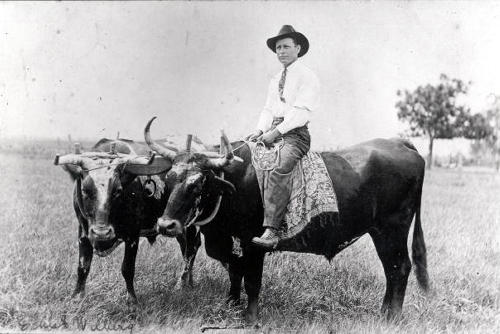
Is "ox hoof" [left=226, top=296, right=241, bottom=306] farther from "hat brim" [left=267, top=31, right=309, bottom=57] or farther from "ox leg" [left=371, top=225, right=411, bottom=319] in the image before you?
"hat brim" [left=267, top=31, right=309, bottom=57]

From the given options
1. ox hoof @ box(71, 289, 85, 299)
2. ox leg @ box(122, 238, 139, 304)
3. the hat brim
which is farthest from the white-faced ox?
ox hoof @ box(71, 289, 85, 299)

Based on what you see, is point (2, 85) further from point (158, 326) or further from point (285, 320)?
point (285, 320)

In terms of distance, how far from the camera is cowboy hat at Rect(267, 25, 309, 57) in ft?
15.6

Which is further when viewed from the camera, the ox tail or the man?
the ox tail

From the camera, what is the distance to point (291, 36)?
4.80m

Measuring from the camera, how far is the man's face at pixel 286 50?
190 inches

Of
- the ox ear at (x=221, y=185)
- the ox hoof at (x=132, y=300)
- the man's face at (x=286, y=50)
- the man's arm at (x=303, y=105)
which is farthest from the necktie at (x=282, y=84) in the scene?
the ox hoof at (x=132, y=300)

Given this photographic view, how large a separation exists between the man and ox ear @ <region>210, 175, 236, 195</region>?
1.18 ft

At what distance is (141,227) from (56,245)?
187 cm

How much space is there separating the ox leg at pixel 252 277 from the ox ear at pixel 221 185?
2.25 feet


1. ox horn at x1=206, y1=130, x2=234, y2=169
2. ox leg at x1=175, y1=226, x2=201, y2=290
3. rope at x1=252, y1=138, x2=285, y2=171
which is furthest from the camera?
ox leg at x1=175, y1=226, x2=201, y2=290

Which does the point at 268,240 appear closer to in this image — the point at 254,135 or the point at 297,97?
the point at 254,135

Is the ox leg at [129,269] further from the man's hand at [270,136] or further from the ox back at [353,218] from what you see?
the man's hand at [270,136]

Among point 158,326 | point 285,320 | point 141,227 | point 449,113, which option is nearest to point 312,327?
point 285,320
